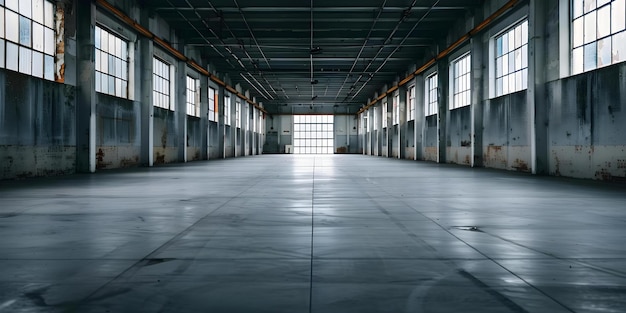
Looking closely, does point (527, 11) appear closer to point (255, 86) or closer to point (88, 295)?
point (88, 295)

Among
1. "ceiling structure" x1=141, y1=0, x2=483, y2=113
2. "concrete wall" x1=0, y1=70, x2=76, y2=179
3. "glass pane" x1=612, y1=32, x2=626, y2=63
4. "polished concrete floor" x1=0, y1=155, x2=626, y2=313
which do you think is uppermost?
"ceiling structure" x1=141, y1=0, x2=483, y2=113

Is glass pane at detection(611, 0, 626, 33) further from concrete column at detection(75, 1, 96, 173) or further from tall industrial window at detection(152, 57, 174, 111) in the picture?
tall industrial window at detection(152, 57, 174, 111)

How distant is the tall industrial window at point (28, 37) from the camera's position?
1205 cm

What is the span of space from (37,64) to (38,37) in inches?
30.8

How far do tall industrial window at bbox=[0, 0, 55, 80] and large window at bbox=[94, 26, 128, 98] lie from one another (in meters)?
2.65

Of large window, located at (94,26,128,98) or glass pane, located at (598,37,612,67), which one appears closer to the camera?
glass pane, located at (598,37,612,67)

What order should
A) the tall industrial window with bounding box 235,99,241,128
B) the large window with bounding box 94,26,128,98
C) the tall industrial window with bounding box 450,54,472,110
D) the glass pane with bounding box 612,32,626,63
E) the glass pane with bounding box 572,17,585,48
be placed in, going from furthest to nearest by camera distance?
1. the tall industrial window with bounding box 235,99,241,128
2. the tall industrial window with bounding box 450,54,472,110
3. the large window with bounding box 94,26,128,98
4. the glass pane with bounding box 572,17,585,48
5. the glass pane with bounding box 612,32,626,63

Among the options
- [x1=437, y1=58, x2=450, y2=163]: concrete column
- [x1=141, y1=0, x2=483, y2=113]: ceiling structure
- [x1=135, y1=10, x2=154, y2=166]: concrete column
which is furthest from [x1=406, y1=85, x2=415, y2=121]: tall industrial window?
[x1=135, y1=10, x2=154, y2=166]: concrete column

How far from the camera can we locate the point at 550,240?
446cm

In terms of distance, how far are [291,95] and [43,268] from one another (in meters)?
45.8

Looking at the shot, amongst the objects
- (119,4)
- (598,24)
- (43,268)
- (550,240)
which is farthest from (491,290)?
(119,4)

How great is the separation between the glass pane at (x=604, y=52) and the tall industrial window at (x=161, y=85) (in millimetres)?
17515

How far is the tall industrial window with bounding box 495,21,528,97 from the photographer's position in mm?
16141

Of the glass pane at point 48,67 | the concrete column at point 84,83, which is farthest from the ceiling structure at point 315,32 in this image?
the glass pane at point 48,67
